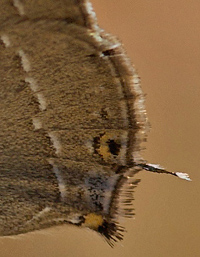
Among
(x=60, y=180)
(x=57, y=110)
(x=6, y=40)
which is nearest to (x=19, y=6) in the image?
(x=6, y=40)

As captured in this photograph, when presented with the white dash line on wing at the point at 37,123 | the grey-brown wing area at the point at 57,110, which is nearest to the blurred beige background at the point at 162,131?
the grey-brown wing area at the point at 57,110

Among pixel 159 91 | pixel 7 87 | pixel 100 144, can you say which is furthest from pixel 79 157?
pixel 159 91

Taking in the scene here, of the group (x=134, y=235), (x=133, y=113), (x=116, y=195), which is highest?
(x=133, y=113)

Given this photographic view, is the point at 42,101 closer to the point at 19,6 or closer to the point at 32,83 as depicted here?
the point at 32,83

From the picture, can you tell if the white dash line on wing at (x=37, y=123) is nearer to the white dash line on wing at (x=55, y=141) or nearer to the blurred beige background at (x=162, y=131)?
the white dash line on wing at (x=55, y=141)

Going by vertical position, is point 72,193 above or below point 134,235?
above

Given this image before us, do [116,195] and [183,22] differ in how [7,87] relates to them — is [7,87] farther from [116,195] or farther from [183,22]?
[183,22]

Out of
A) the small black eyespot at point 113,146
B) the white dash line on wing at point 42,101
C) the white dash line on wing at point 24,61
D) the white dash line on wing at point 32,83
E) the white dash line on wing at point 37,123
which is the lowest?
the small black eyespot at point 113,146
